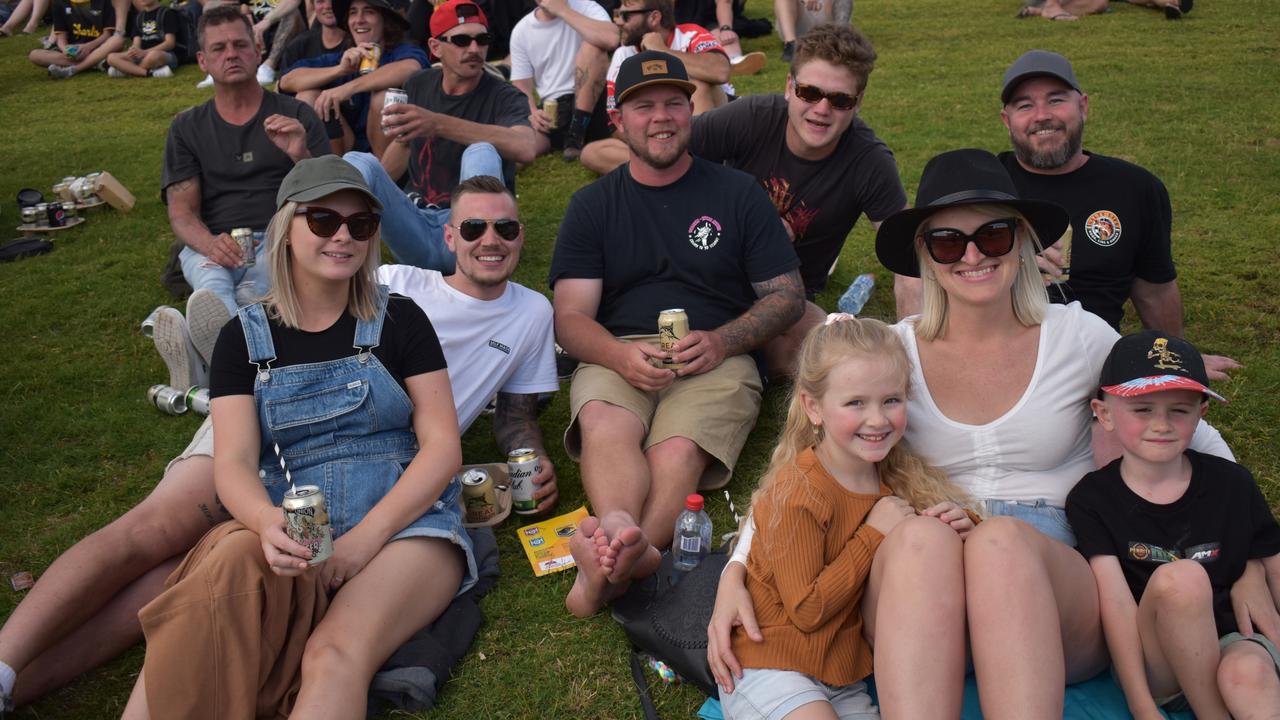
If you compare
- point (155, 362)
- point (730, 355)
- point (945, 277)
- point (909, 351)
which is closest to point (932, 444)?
point (909, 351)

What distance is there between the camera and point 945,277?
11.3 ft

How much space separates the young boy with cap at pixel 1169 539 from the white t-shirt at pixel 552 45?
726 cm

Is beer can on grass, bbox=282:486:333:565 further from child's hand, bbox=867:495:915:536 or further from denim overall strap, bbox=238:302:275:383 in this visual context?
child's hand, bbox=867:495:915:536

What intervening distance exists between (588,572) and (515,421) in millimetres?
1470

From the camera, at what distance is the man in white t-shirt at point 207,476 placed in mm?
3576

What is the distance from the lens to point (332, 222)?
148 inches

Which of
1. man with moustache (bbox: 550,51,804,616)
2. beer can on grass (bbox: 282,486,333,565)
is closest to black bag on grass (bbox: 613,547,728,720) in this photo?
man with moustache (bbox: 550,51,804,616)

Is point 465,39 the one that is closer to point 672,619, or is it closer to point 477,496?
point 477,496

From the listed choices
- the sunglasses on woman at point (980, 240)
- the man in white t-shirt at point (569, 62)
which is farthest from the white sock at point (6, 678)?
the man in white t-shirt at point (569, 62)

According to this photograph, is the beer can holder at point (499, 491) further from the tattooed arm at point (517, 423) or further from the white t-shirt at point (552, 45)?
the white t-shirt at point (552, 45)

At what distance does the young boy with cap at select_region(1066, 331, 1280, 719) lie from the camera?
288 cm

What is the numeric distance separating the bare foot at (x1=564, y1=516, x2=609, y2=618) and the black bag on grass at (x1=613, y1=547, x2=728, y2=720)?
0.11m

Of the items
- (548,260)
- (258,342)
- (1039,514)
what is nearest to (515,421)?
(258,342)

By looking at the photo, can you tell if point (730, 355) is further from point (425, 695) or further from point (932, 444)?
point (425, 695)
